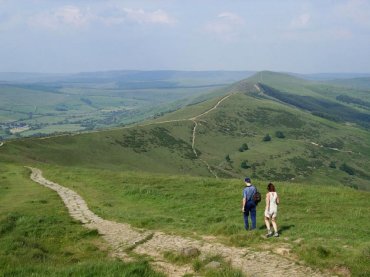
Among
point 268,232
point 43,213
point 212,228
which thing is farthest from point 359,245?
point 43,213

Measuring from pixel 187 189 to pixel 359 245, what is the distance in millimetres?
22962

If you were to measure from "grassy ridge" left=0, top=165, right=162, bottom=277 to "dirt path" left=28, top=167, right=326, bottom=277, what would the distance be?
884mm

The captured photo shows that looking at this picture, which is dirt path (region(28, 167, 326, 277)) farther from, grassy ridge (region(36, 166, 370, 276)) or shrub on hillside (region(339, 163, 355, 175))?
shrub on hillside (region(339, 163, 355, 175))

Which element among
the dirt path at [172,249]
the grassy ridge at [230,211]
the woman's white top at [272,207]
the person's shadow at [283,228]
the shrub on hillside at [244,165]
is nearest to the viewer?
the dirt path at [172,249]

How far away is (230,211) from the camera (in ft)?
103

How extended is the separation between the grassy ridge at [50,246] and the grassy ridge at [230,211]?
3595 mm

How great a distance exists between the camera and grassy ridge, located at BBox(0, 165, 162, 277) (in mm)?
14578

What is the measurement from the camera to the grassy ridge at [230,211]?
18513 mm

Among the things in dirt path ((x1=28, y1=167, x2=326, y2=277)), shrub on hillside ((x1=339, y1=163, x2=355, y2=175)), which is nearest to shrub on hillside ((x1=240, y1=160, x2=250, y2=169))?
shrub on hillside ((x1=339, y1=163, x2=355, y2=175))

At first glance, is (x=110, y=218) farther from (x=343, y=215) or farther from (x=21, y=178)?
(x=21, y=178)

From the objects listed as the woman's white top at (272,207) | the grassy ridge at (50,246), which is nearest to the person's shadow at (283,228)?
the woman's white top at (272,207)

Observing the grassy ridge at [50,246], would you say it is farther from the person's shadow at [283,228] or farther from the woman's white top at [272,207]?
the person's shadow at [283,228]

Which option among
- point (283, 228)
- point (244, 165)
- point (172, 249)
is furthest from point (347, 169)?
point (172, 249)

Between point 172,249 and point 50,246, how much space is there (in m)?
6.09
